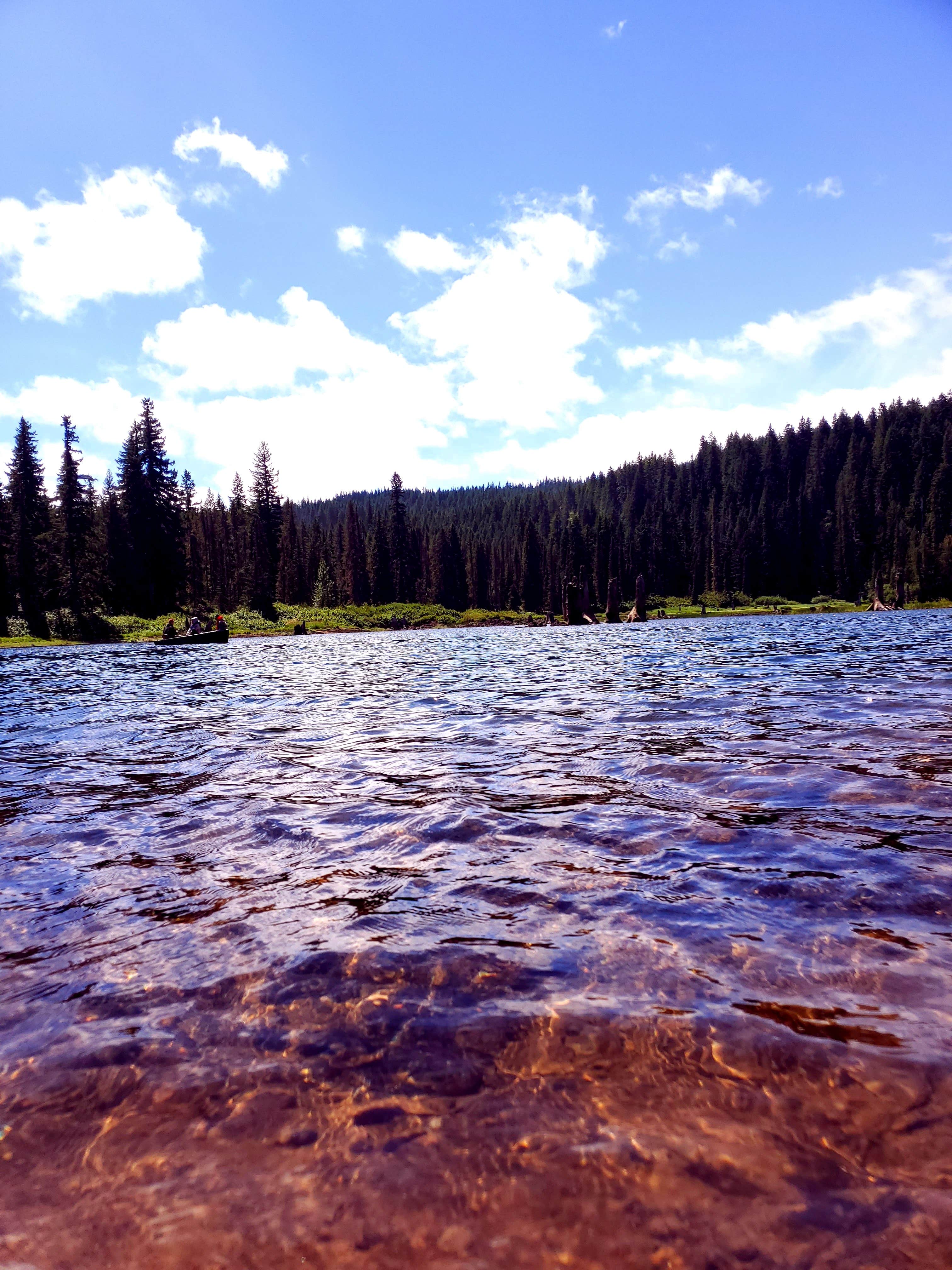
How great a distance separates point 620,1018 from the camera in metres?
3.35

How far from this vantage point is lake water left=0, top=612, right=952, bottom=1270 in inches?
90.1

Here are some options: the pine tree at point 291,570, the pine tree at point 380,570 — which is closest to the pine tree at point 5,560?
the pine tree at point 291,570

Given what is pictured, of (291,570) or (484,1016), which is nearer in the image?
(484,1016)

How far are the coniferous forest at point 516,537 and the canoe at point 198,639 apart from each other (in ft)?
41.5

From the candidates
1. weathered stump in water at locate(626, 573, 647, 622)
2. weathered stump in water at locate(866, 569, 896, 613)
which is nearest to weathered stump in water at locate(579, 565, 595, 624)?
weathered stump in water at locate(626, 573, 647, 622)

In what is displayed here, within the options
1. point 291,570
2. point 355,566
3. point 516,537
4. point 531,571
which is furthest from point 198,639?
point 516,537

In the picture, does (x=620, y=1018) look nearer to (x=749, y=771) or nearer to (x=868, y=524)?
(x=749, y=771)

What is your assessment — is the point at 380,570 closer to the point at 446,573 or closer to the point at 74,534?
the point at 446,573

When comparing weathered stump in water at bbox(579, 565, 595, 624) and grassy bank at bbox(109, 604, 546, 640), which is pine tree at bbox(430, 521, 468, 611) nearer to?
grassy bank at bbox(109, 604, 546, 640)

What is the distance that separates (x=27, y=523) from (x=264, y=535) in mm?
29543

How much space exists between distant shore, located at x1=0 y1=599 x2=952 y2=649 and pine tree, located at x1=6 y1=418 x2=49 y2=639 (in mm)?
6476

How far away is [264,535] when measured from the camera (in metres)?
90.1

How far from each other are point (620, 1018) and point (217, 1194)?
1.79m

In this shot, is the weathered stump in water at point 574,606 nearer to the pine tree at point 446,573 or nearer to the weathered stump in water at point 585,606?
the weathered stump in water at point 585,606
